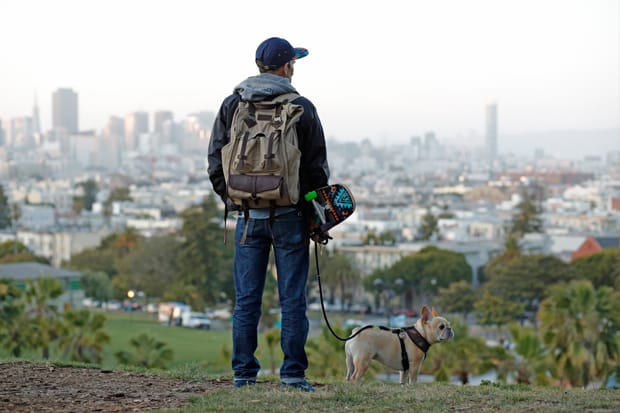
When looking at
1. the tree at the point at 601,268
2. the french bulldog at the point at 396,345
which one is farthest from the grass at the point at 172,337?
the french bulldog at the point at 396,345

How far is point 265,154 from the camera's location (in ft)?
19.8

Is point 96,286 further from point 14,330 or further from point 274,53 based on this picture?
point 274,53

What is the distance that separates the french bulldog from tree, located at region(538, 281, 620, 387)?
1411 centimetres

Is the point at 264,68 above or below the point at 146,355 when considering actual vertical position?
above

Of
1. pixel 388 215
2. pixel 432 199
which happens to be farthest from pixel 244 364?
pixel 432 199

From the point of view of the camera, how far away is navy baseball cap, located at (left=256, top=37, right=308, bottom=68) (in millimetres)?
6277

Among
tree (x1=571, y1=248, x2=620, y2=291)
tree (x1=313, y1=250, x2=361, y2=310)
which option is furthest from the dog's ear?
tree (x1=313, y1=250, x2=361, y2=310)

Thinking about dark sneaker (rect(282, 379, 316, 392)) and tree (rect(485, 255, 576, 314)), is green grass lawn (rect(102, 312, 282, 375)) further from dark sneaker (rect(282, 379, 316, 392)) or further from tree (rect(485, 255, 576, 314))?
dark sneaker (rect(282, 379, 316, 392))

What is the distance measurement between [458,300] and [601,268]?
21.0 feet

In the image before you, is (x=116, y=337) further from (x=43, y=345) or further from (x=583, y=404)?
(x=583, y=404)

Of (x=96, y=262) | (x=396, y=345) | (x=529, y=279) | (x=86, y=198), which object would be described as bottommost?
(x=96, y=262)

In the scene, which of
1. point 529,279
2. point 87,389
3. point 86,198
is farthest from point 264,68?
point 86,198

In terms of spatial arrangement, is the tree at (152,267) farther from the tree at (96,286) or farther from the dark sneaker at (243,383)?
the dark sneaker at (243,383)

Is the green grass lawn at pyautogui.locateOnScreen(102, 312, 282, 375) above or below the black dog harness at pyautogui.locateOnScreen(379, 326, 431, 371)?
below
